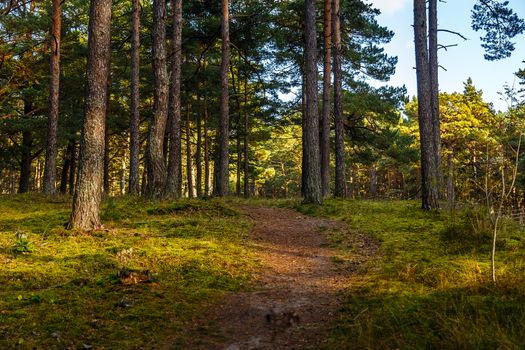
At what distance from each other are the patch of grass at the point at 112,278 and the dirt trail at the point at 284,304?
390 millimetres

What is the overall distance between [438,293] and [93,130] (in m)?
7.31

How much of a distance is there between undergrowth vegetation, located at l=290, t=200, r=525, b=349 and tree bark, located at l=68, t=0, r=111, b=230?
222 inches

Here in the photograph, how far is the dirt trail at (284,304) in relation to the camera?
459cm

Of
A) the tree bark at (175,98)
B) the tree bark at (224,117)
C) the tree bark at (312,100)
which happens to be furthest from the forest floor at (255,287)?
the tree bark at (224,117)

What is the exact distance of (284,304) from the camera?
5609 millimetres

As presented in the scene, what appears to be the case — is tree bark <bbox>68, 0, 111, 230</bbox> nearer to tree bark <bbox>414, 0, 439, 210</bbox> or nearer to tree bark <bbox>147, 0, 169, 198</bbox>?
tree bark <bbox>147, 0, 169, 198</bbox>

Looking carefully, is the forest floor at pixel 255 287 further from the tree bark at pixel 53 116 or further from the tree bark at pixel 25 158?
the tree bark at pixel 25 158

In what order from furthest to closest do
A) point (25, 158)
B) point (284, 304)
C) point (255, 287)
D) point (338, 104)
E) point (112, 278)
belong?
point (25, 158), point (338, 104), point (255, 287), point (112, 278), point (284, 304)

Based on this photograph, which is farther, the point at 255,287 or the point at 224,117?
the point at 224,117

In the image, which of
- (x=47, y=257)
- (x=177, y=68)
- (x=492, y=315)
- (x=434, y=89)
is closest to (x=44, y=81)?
(x=177, y=68)

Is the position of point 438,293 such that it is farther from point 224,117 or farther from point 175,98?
point 224,117

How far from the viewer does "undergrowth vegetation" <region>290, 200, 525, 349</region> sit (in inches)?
145

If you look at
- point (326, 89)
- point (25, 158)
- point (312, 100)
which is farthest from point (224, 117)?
point (25, 158)

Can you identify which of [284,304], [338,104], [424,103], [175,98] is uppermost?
[338,104]
